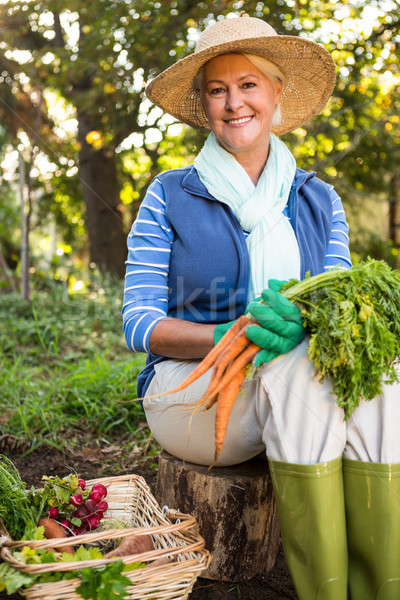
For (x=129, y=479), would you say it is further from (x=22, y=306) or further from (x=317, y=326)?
(x=22, y=306)

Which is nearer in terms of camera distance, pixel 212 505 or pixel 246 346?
pixel 246 346

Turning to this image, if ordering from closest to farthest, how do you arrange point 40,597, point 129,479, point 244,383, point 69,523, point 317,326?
point 40,597 < point 317,326 < point 244,383 < point 69,523 < point 129,479

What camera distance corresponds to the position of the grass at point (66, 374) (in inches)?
125

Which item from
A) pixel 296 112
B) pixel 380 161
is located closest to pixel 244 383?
pixel 296 112

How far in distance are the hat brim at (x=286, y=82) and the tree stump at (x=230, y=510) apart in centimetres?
141

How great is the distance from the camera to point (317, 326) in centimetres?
153

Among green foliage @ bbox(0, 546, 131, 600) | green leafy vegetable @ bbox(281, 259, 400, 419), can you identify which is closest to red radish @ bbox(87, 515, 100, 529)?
green foliage @ bbox(0, 546, 131, 600)

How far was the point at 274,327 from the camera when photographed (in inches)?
59.2

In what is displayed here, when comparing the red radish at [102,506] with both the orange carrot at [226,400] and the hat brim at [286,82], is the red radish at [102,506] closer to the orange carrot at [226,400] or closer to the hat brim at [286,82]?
the orange carrot at [226,400]

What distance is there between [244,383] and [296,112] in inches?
54.0

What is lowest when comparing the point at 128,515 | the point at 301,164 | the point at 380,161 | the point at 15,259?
the point at 128,515

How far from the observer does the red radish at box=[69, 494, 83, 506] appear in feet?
6.08

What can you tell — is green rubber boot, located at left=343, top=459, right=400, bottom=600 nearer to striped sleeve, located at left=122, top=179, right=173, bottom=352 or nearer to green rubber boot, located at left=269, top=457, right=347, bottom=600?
green rubber boot, located at left=269, top=457, right=347, bottom=600

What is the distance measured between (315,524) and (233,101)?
4.49 ft
